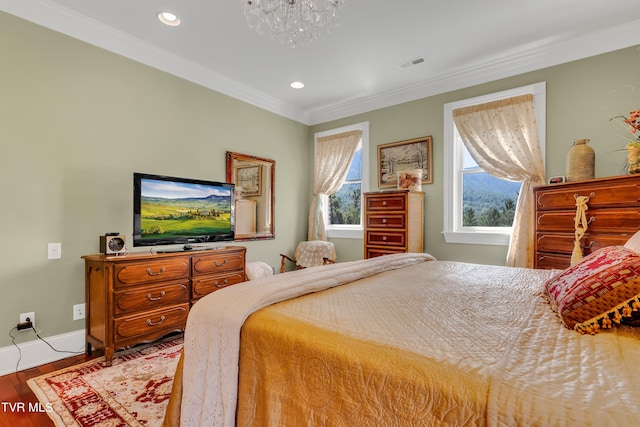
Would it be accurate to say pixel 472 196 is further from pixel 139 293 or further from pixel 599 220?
pixel 139 293

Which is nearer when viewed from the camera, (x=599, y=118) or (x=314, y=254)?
(x=599, y=118)

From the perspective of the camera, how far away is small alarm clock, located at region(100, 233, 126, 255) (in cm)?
252

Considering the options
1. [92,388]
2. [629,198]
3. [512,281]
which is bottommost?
[92,388]

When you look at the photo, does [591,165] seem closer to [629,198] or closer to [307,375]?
[629,198]

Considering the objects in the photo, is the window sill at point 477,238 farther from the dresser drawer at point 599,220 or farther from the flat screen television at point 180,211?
the flat screen television at point 180,211

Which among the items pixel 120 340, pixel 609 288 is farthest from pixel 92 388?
pixel 609 288

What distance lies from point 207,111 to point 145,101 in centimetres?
71

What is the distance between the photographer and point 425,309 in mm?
1193

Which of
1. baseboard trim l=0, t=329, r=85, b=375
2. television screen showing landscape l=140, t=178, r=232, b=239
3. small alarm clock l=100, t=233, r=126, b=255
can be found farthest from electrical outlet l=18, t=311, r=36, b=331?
television screen showing landscape l=140, t=178, r=232, b=239

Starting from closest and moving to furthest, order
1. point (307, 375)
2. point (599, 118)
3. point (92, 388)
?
point (307, 375) < point (92, 388) < point (599, 118)

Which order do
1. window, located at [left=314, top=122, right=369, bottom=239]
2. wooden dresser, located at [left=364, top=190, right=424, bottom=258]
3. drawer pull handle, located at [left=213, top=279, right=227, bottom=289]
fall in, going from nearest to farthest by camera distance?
1. drawer pull handle, located at [left=213, top=279, right=227, bottom=289]
2. wooden dresser, located at [left=364, top=190, right=424, bottom=258]
3. window, located at [left=314, top=122, right=369, bottom=239]

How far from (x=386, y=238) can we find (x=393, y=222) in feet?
0.72

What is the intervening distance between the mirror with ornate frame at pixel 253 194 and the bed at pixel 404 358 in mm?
2677

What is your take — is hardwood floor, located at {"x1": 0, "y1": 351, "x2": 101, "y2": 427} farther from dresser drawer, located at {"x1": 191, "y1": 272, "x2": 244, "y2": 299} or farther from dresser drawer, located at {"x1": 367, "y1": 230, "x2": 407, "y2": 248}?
dresser drawer, located at {"x1": 367, "y1": 230, "x2": 407, "y2": 248}
